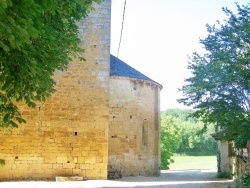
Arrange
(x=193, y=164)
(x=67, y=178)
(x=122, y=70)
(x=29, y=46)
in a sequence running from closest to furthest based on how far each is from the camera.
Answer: (x=29, y=46) → (x=67, y=178) → (x=122, y=70) → (x=193, y=164)

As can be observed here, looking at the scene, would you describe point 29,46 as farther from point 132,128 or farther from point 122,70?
point 122,70

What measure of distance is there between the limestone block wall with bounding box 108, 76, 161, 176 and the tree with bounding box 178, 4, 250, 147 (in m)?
4.10

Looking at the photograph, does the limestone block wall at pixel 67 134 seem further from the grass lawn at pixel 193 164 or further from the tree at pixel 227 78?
A: the grass lawn at pixel 193 164

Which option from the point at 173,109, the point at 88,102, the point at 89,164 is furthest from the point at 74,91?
the point at 173,109

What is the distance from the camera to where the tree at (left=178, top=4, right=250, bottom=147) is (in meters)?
9.90

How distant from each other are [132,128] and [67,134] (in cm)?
360

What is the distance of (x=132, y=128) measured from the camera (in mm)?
15711

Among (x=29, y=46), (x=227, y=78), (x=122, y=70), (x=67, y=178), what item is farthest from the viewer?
(x=122, y=70)

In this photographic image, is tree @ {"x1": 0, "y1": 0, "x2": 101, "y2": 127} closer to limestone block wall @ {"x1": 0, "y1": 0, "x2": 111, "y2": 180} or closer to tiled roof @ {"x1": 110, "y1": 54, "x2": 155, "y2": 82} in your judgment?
limestone block wall @ {"x1": 0, "y1": 0, "x2": 111, "y2": 180}

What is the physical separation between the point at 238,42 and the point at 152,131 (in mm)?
7932

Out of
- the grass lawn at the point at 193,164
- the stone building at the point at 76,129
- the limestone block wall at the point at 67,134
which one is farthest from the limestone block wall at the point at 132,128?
the grass lawn at the point at 193,164

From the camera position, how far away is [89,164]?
1331 cm

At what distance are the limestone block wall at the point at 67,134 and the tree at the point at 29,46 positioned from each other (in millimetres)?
5715

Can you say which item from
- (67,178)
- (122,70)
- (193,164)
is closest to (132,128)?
(122,70)
